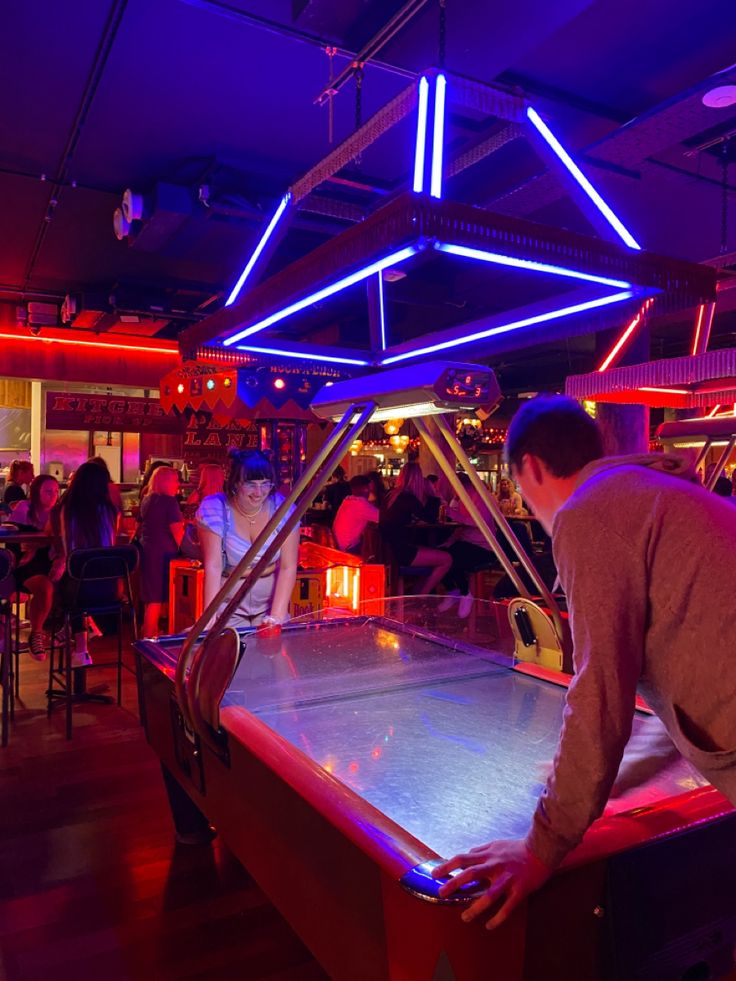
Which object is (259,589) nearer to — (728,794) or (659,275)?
(659,275)

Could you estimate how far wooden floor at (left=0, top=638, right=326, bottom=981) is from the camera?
2.24 meters

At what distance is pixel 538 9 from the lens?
114 inches

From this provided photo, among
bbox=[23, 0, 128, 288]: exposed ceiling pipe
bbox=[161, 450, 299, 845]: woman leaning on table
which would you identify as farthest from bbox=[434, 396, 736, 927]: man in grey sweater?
bbox=[23, 0, 128, 288]: exposed ceiling pipe

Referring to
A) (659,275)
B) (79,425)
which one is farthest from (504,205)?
(79,425)

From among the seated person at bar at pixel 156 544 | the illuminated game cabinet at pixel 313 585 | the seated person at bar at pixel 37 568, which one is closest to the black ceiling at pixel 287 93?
the seated person at bar at pixel 156 544

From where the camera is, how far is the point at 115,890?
8.68ft

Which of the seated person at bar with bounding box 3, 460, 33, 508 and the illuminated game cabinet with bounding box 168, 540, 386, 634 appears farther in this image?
the seated person at bar with bounding box 3, 460, 33, 508

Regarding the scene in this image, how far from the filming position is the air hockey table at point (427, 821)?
1090 millimetres

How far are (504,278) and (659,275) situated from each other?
6.17 metres

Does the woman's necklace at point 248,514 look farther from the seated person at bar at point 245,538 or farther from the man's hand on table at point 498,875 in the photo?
the man's hand on table at point 498,875

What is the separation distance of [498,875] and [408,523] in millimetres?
5789

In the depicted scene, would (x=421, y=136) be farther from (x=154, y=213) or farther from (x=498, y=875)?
(x=154, y=213)

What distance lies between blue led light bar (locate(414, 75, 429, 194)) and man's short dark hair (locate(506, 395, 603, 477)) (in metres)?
0.51

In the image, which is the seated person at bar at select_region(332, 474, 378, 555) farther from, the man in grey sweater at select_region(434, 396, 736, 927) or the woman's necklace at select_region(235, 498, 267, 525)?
the man in grey sweater at select_region(434, 396, 736, 927)
